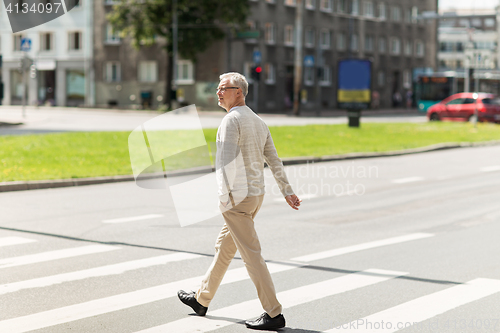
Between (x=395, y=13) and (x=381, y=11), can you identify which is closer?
(x=381, y=11)

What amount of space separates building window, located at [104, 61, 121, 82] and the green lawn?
89.7ft

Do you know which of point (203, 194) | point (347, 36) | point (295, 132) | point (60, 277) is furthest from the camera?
point (347, 36)

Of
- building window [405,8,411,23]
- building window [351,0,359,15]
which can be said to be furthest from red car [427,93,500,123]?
building window [405,8,411,23]

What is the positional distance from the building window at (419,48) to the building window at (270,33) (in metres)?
22.9

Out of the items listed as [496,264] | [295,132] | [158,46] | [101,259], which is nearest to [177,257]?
[101,259]

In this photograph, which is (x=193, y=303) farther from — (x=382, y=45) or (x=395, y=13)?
(x=395, y=13)

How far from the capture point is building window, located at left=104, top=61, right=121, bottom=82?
56.3 metres

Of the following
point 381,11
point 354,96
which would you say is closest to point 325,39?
point 381,11

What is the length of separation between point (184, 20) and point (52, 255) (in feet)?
139

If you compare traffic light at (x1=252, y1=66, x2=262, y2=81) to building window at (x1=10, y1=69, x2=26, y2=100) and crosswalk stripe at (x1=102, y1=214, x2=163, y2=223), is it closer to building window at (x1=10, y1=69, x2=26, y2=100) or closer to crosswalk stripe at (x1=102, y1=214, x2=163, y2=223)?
building window at (x1=10, y1=69, x2=26, y2=100)

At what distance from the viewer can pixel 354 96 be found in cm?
4103

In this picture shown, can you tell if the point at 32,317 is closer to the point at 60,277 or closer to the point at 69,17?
the point at 60,277

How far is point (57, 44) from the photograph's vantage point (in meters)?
57.7

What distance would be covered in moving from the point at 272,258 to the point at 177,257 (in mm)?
974
